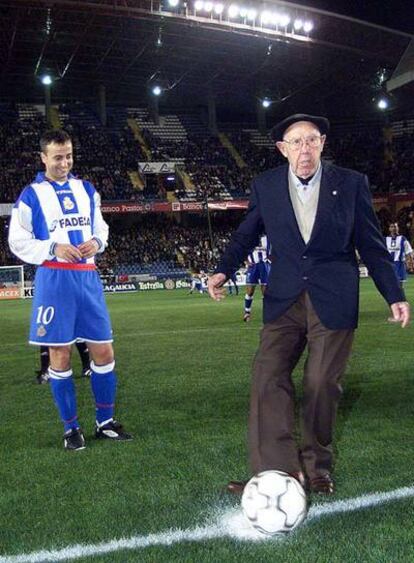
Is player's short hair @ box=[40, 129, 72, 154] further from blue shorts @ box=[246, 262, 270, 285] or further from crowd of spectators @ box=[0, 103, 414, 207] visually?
crowd of spectators @ box=[0, 103, 414, 207]

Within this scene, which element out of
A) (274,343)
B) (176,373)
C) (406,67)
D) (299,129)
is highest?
(406,67)

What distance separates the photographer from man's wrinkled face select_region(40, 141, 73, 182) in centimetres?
494

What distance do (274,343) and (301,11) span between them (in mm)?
33581

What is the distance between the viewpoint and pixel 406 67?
37.0 metres

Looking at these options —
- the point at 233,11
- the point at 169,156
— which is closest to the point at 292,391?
the point at 233,11

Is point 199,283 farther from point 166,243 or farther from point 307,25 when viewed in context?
point 307,25

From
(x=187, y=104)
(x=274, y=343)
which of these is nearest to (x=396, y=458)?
(x=274, y=343)

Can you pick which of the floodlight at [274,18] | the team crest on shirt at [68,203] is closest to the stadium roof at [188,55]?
the floodlight at [274,18]

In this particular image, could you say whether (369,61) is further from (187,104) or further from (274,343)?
(274,343)

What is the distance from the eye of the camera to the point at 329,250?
3.74 meters

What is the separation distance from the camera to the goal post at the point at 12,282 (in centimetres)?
3170

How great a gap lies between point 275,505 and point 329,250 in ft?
4.60

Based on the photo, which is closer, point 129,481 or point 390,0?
point 129,481

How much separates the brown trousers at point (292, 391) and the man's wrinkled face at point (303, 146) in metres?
0.71
